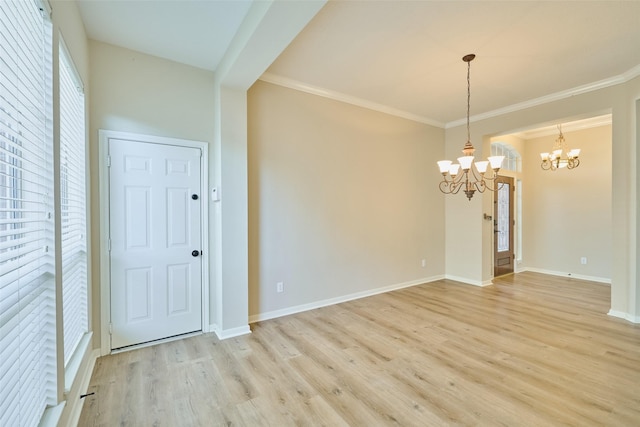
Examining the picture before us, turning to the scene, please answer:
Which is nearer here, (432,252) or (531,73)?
(531,73)

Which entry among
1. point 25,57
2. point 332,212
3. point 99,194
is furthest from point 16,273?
point 332,212

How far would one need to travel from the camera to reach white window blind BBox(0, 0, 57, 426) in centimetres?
113

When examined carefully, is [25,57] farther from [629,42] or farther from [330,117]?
[629,42]

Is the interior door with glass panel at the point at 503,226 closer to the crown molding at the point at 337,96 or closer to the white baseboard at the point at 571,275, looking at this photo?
the white baseboard at the point at 571,275

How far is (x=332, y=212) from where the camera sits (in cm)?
404

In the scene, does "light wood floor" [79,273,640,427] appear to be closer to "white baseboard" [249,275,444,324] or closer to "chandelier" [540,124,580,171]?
"white baseboard" [249,275,444,324]

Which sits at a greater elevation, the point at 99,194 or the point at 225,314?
the point at 99,194

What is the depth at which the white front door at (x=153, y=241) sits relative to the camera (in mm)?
2711

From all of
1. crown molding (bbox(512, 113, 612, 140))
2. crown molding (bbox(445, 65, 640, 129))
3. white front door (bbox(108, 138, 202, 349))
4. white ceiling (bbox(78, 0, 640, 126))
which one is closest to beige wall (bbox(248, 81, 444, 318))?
white ceiling (bbox(78, 0, 640, 126))

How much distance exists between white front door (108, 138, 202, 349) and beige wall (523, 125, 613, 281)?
22.4 feet

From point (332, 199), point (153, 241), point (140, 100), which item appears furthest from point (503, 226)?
point (140, 100)

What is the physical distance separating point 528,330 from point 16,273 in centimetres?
434

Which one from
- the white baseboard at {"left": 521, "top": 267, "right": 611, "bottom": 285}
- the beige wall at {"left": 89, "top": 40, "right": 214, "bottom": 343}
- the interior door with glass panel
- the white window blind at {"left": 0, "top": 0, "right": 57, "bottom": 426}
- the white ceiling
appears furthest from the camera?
the interior door with glass panel

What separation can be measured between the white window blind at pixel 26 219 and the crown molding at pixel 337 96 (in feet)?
7.40
